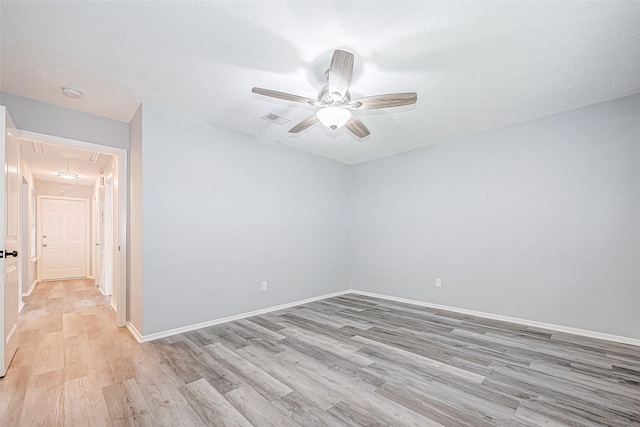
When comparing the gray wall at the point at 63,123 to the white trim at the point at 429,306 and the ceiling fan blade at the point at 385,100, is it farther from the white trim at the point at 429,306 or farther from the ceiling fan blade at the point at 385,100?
the ceiling fan blade at the point at 385,100

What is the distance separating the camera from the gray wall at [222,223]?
3.17 m

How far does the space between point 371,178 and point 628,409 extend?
13.6 ft

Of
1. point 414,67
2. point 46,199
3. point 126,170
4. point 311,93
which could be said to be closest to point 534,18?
point 414,67

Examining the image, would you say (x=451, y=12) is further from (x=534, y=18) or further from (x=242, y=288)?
(x=242, y=288)

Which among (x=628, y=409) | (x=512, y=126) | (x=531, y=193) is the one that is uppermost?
(x=512, y=126)

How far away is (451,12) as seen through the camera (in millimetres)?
1826

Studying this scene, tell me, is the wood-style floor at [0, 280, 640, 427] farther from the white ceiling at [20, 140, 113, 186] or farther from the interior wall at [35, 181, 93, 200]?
the interior wall at [35, 181, 93, 200]

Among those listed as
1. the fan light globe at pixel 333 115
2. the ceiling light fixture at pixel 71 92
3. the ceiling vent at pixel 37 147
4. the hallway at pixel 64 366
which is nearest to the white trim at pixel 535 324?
the fan light globe at pixel 333 115

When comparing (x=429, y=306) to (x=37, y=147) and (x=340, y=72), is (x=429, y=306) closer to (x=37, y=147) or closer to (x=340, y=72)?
(x=340, y=72)

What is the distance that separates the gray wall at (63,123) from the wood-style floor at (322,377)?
227cm

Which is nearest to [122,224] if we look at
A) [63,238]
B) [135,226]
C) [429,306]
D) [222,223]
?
[135,226]

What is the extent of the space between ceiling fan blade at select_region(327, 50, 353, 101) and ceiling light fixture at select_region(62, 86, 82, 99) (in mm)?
2584

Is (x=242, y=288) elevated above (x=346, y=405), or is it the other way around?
(x=242, y=288)

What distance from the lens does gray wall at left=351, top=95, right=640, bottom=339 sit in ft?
10.0
